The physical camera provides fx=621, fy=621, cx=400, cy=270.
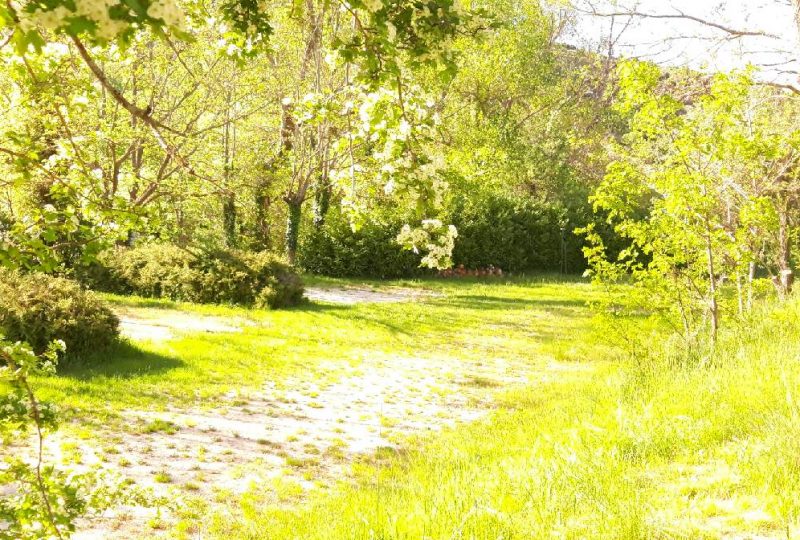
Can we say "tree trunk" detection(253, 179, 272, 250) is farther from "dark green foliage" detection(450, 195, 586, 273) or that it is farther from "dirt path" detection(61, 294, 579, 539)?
"dirt path" detection(61, 294, 579, 539)

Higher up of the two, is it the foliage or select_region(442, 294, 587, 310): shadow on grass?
the foliage

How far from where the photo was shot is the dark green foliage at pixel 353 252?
69.0 feet

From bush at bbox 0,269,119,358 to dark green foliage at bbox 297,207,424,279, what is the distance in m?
12.4

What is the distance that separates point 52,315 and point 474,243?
16.3m

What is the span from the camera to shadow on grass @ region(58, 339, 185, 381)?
7.98 m

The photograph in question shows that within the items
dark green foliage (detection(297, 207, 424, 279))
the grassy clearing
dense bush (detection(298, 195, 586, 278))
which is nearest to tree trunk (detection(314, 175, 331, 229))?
dark green foliage (detection(297, 207, 424, 279))

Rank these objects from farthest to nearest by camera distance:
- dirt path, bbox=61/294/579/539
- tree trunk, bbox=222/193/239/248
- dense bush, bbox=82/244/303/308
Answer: tree trunk, bbox=222/193/239/248 → dense bush, bbox=82/244/303/308 → dirt path, bbox=61/294/579/539

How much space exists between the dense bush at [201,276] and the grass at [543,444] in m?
3.03

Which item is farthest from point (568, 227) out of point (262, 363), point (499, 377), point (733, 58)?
point (262, 363)

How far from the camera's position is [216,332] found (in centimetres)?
1106

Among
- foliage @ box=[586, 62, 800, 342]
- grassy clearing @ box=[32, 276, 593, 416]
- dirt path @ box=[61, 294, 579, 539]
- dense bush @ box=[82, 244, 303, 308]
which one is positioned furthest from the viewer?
dense bush @ box=[82, 244, 303, 308]

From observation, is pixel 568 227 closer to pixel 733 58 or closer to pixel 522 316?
pixel 522 316

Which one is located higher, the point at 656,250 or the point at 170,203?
the point at 170,203

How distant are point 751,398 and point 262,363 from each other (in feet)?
22.2
